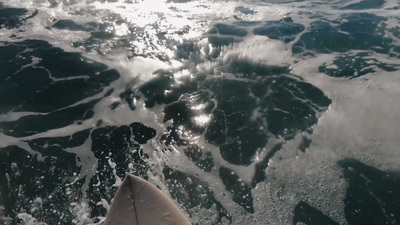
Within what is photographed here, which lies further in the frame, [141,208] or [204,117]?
[204,117]

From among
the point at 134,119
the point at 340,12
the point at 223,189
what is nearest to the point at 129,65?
the point at 134,119

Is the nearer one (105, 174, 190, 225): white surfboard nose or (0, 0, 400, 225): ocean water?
(105, 174, 190, 225): white surfboard nose

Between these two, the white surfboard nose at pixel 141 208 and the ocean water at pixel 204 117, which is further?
the ocean water at pixel 204 117

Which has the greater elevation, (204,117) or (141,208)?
(141,208)
